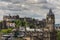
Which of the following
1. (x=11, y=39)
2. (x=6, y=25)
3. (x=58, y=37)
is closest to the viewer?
(x=11, y=39)

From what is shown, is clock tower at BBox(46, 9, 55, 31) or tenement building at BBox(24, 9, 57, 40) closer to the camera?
tenement building at BBox(24, 9, 57, 40)

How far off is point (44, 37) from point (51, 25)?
67.3 inches

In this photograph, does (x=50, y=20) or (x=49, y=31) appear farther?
(x=49, y=31)

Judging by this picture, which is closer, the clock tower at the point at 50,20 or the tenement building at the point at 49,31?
the tenement building at the point at 49,31

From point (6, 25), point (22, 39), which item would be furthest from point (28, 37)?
point (6, 25)

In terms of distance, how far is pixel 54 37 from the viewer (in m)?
24.7

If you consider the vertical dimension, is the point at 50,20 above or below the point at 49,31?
above

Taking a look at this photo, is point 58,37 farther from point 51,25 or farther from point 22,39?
point 22,39

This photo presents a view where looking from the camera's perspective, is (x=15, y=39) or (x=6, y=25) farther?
(x=6, y=25)

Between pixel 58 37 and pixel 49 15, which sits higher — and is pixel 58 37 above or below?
below

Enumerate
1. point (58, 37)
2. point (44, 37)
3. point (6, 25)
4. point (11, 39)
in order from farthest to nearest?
point (6, 25) < point (58, 37) < point (44, 37) < point (11, 39)

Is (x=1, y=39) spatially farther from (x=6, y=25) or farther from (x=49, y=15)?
(x=6, y=25)

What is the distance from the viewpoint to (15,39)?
2266cm

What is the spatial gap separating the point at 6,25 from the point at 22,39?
1644 centimetres
